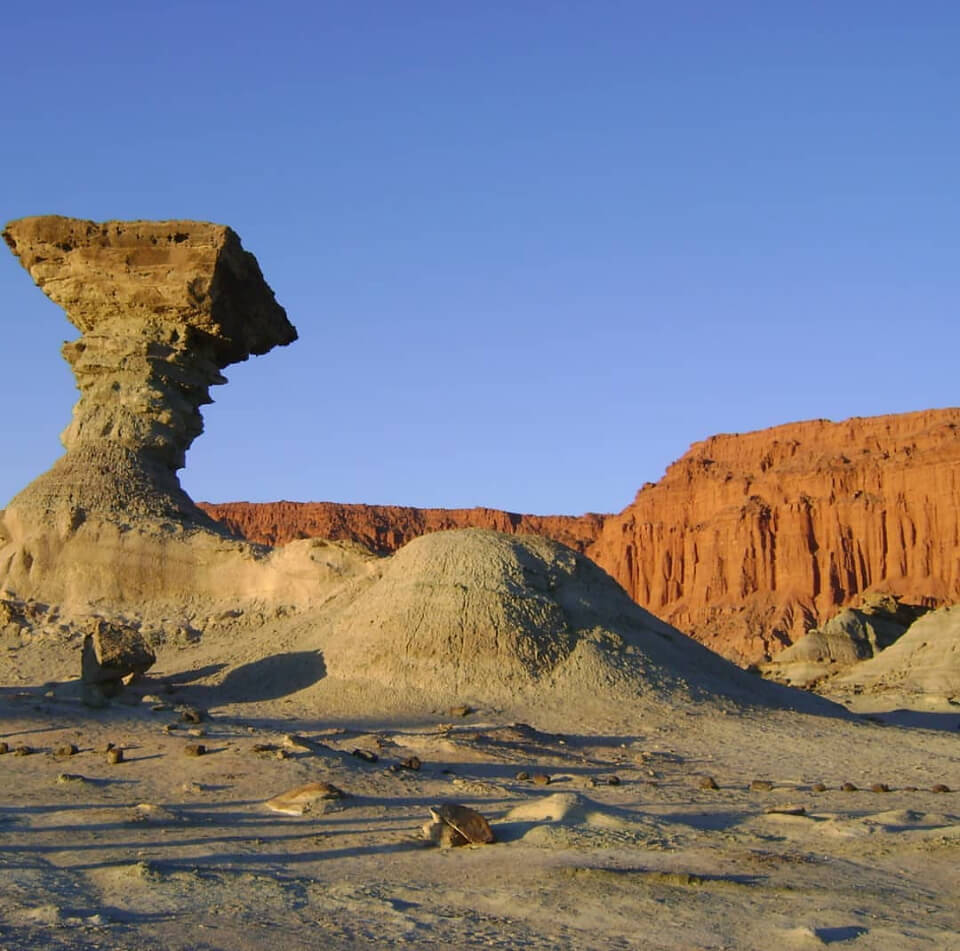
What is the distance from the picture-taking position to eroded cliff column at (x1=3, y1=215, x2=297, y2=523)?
2242 cm

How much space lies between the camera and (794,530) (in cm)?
8275

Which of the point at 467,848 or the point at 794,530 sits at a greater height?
the point at 794,530

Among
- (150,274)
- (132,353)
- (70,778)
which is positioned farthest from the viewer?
(132,353)

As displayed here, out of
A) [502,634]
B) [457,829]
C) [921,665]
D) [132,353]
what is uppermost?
[132,353]

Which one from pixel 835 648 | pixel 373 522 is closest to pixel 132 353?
pixel 835 648

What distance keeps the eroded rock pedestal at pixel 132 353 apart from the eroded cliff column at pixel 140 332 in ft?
0.08

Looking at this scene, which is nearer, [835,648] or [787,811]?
[787,811]

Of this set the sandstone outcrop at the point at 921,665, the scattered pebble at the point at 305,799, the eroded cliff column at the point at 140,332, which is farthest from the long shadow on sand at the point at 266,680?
the sandstone outcrop at the point at 921,665

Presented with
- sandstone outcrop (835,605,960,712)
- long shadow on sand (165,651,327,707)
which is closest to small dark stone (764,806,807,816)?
long shadow on sand (165,651,327,707)

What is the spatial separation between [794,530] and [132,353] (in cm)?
6660

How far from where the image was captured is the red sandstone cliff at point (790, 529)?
7681 centimetres

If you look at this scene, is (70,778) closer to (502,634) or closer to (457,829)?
(457,829)

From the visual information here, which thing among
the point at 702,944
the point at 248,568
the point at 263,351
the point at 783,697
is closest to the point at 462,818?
the point at 702,944

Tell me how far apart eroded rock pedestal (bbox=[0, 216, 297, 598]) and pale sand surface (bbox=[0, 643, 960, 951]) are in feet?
26.4
